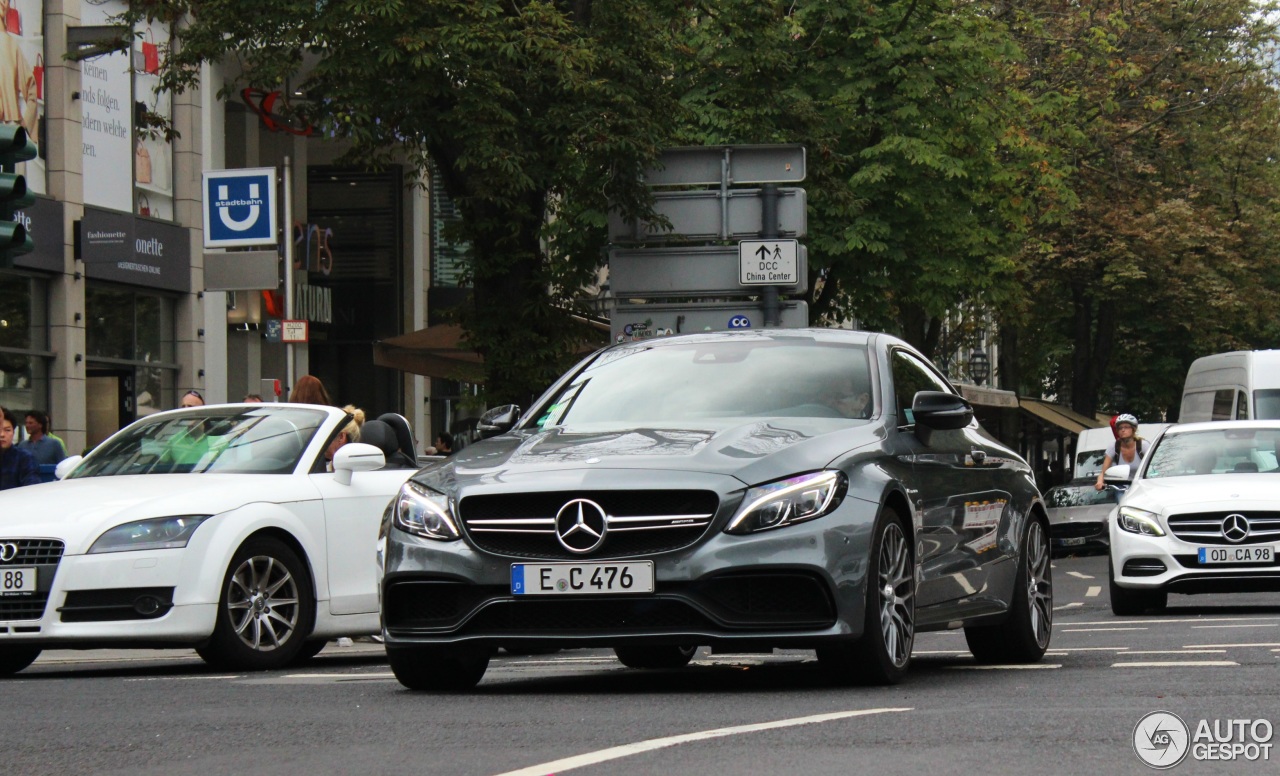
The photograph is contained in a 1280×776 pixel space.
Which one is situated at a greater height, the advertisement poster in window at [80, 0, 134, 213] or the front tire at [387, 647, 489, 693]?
the advertisement poster in window at [80, 0, 134, 213]

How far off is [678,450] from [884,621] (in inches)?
41.6

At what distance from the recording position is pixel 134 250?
28.9m

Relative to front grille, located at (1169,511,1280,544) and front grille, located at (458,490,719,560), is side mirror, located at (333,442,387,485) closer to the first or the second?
front grille, located at (458,490,719,560)

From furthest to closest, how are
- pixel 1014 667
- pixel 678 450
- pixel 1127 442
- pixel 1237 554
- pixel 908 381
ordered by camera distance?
pixel 1127 442, pixel 1237 554, pixel 1014 667, pixel 908 381, pixel 678 450

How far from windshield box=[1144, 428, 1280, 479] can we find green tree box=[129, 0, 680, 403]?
6.51 m

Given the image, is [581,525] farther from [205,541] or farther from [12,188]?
[12,188]

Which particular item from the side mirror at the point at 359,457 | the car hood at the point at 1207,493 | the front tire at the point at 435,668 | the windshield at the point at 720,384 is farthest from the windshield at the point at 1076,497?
the front tire at the point at 435,668

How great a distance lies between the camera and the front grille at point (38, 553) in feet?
37.1

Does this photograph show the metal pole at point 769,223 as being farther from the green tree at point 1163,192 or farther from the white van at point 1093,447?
the green tree at point 1163,192

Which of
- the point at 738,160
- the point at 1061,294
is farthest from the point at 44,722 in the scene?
the point at 1061,294

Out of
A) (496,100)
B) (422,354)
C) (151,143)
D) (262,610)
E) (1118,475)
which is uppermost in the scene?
(151,143)

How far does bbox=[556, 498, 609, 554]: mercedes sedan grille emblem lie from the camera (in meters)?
8.64

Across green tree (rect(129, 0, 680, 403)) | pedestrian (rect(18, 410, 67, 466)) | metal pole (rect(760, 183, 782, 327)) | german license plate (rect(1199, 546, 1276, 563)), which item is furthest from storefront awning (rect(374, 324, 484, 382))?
german license plate (rect(1199, 546, 1276, 563))

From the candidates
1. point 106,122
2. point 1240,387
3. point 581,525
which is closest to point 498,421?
point 581,525
